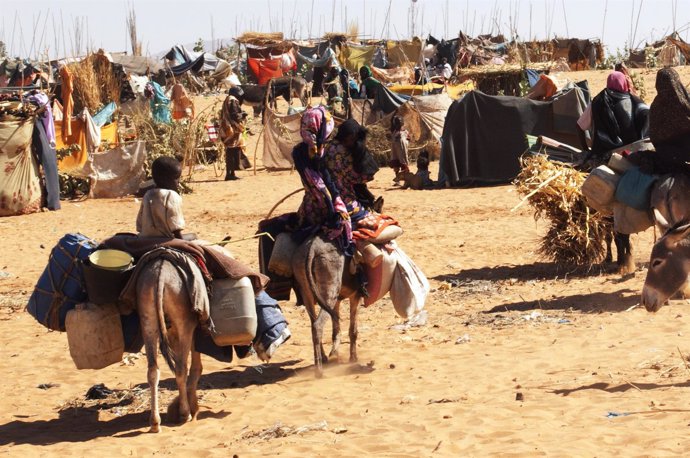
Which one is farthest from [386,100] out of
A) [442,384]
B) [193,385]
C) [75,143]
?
[193,385]

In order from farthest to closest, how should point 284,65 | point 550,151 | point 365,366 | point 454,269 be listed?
point 284,65 < point 550,151 < point 454,269 < point 365,366

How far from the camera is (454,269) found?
1241cm

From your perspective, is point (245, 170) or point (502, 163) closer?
point (502, 163)

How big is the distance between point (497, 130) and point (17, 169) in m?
8.84

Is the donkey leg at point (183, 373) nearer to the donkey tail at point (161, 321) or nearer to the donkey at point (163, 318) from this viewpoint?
the donkey at point (163, 318)

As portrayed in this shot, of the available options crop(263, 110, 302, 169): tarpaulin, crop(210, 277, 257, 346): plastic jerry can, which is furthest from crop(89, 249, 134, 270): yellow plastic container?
crop(263, 110, 302, 169): tarpaulin

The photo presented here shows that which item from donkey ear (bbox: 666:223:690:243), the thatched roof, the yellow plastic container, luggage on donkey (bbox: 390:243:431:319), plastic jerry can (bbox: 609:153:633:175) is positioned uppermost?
the thatched roof

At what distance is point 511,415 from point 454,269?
6.13m

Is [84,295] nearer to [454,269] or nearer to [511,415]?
[511,415]

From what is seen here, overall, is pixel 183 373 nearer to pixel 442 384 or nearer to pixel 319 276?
pixel 319 276

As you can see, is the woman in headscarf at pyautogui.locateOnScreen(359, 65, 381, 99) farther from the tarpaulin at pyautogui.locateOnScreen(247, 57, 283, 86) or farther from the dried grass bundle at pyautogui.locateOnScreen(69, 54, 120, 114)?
the tarpaulin at pyautogui.locateOnScreen(247, 57, 283, 86)

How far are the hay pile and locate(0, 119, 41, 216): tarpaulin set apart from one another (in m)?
10.0

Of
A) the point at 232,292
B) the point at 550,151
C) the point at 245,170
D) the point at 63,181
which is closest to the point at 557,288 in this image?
the point at 232,292

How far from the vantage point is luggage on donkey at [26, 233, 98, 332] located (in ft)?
22.0
